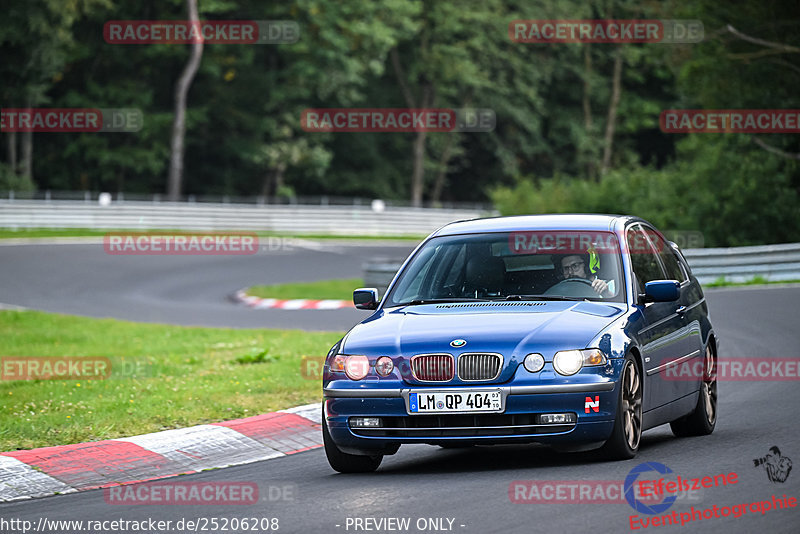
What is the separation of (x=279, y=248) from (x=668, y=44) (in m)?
13.6

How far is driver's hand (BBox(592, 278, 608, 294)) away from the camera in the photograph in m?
8.84

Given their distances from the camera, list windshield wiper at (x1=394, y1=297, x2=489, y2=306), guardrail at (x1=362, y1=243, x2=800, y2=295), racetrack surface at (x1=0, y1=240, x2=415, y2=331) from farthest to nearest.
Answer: guardrail at (x1=362, y1=243, x2=800, y2=295) → racetrack surface at (x1=0, y1=240, x2=415, y2=331) → windshield wiper at (x1=394, y1=297, x2=489, y2=306)

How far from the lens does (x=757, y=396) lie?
11953mm

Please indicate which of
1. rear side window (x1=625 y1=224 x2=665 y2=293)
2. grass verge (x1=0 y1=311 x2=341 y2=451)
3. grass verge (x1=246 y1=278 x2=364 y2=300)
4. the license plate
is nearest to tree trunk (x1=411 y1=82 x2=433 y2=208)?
grass verge (x1=246 y1=278 x2=364 y2=300)

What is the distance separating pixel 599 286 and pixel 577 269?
19 centimetres

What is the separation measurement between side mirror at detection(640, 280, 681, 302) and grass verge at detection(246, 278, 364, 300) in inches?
785

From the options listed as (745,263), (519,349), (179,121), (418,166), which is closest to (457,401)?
(519,349)

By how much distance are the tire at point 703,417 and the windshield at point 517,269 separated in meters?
1.34

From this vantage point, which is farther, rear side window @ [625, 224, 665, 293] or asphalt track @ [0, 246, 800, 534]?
rear side window @ [625, 224, 665, 293]

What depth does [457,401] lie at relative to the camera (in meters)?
7.76

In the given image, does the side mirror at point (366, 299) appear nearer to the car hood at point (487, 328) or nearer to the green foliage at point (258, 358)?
the car hood at point (487, 328)

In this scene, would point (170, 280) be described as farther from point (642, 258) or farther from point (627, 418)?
point (627, 418)

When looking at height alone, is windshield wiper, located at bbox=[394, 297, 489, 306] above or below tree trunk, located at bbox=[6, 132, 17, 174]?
below

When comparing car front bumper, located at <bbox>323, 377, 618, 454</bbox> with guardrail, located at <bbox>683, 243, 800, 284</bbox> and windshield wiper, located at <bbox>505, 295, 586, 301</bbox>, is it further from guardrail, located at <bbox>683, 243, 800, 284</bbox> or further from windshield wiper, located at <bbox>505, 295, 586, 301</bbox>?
guardrail, located at <bbox>683, 243, 800, 284</bbox>
